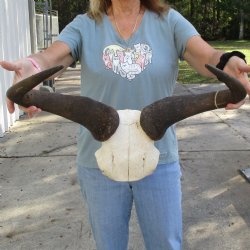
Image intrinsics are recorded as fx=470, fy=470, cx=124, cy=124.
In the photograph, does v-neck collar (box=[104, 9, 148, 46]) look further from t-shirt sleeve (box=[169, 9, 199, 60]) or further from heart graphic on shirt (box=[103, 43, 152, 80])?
t-shirt sleeve (box=[169, 9, 199, 60])

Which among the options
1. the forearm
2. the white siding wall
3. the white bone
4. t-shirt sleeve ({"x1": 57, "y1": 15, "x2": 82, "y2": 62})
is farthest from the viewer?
the white siding wall

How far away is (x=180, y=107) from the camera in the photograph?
1952mm

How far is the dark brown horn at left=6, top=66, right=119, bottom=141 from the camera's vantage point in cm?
185

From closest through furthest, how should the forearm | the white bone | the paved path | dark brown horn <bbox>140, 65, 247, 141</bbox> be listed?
dark brown horn <bbox>140, 65, 247, 141</bbox>, the white bone, the forearm, the paved path

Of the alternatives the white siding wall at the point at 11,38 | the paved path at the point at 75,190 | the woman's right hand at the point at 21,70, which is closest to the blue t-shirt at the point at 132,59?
the woman's right hand at the point at 21,70

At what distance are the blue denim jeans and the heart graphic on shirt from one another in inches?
19.2

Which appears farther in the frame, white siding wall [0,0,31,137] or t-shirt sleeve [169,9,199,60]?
white siding wall [0,0,31,137]

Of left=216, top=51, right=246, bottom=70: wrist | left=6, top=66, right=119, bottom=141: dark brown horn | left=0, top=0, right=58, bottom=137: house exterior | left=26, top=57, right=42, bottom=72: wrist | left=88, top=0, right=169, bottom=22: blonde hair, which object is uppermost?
left=88, top=0, right=169, bottom=22: blonde hair

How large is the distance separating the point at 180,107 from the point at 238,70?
283 mm

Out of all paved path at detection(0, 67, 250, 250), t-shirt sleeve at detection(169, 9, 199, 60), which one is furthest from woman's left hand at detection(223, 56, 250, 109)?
paved path at detection(0, 67, 250, 250)

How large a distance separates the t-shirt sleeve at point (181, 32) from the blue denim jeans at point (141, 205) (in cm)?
58

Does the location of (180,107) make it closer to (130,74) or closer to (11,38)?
(130,74)

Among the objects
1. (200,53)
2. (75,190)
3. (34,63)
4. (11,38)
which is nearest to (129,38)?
(200,53)

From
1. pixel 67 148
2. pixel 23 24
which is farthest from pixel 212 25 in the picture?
pixel 67 148
